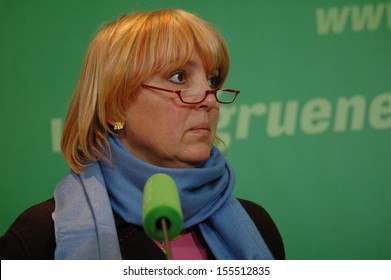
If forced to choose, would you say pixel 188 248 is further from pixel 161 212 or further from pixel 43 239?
pixel 161 212

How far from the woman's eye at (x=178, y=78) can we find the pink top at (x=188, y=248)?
1.02 ft

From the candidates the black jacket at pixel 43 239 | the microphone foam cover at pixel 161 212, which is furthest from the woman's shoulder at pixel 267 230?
the microphone foam cover at pixel 161 212

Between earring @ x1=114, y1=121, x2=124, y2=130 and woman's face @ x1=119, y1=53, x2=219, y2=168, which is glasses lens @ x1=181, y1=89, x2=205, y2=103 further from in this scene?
earring @ x1=114, y1=121, x2=124, y2=130

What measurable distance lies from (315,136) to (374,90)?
22cm

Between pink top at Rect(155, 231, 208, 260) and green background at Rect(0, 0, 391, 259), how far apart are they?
545 millimetres

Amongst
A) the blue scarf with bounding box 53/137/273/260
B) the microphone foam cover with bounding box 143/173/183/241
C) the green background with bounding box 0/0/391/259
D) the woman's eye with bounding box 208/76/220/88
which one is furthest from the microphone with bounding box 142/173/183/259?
the green background with bounding box 0/0/391/259

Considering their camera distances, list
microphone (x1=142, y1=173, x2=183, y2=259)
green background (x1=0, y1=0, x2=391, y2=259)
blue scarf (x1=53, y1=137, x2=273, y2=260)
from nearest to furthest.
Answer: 1. microphone (x1=142, y1=173, x2=183, y2=259)
2. blue scarf (x1=53, y1=137, x2=273, y2=260)
3. green background (x1=0, y1=0, x2=391, y2=259)

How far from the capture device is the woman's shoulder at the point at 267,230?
4.11ft

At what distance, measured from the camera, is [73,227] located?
100 centimetres

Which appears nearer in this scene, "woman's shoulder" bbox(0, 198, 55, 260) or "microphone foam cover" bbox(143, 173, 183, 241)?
"microphone foam cover" bbox(143, 173, 183, 241)

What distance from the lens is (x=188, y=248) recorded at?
1.09 m

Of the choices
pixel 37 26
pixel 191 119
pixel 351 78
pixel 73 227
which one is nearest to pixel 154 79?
pixel 191 119

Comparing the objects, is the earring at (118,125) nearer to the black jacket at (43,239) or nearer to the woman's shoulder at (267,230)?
the black jacket at (43,239)

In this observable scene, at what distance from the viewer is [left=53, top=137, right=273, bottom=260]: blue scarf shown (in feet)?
3.27
